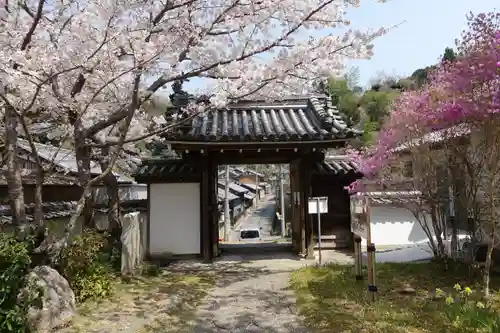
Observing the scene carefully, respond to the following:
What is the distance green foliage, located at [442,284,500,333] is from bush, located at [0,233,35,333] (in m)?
5.28

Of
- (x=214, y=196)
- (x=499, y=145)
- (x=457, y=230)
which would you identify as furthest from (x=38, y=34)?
(x=457, y=230)

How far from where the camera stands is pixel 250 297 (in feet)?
23.4

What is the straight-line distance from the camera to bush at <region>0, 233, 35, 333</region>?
462 cm

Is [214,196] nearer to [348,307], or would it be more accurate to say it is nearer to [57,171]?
[57,171]

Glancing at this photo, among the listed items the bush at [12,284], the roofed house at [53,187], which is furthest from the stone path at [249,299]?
the roofed house at [53,187]

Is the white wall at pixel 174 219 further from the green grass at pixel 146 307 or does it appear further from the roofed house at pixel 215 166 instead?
the green grass at pixel 146 307

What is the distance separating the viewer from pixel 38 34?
671 centimetres

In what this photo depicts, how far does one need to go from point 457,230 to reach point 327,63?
5.36 m

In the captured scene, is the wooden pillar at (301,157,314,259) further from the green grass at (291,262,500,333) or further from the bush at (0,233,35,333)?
the bush at (0,233,35,333)

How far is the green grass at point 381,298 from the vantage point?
5324 mm

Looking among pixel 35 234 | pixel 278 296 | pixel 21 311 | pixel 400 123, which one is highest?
pixel 400 123

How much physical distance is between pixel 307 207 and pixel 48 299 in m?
6.55

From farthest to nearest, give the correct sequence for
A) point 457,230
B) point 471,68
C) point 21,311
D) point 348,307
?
point 457,230 → point 348,307 → point 471,68 → point 21,311

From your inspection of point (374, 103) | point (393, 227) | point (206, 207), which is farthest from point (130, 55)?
point (374, 103)
